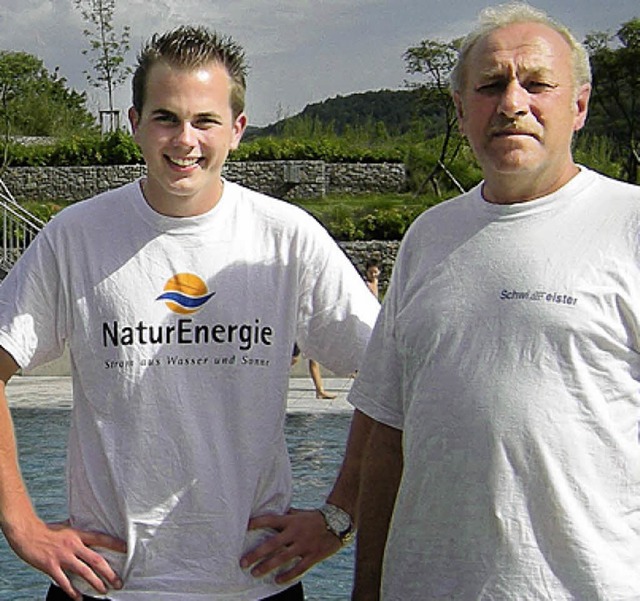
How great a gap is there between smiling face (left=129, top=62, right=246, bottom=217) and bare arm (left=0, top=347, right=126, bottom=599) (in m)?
0.57

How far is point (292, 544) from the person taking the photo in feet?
7.97

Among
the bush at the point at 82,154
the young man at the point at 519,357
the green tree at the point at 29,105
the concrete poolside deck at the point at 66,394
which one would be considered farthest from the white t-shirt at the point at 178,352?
the green tree at the point at 29,105

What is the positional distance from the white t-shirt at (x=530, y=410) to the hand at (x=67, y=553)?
0.60 meters

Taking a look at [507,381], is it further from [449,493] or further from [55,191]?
[55,191]

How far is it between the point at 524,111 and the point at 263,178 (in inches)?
990

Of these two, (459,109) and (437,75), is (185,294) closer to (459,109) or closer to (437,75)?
(459,109)

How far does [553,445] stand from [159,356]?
84 centimetres

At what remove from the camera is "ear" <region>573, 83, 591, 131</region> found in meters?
2.24

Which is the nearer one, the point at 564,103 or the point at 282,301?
the point at 564,103

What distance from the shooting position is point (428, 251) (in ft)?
7.51

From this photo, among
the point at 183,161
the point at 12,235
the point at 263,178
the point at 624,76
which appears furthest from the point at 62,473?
the point at 624,76

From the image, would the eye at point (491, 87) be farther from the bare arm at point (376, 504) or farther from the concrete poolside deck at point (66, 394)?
the concrete poolside deck at point (66, 394)

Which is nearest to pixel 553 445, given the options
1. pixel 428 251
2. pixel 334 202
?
pixel 428 251

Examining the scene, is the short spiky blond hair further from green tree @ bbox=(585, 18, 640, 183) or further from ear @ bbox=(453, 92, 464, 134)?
green tree @ bbox=(585, 18, 640, 183)
